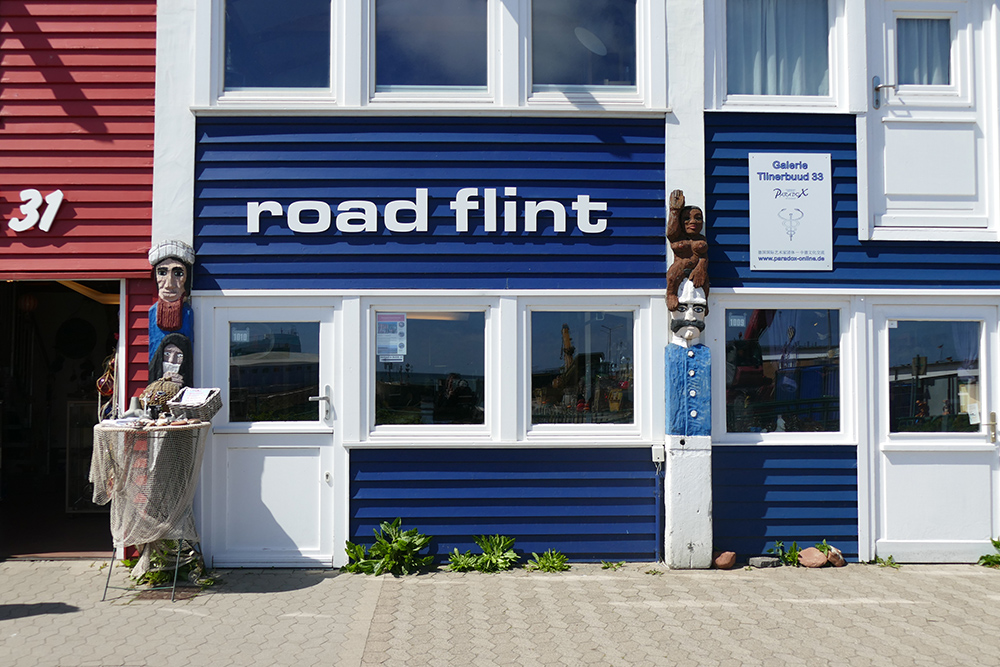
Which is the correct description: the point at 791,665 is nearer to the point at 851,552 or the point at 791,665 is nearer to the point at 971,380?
the point at 851,552

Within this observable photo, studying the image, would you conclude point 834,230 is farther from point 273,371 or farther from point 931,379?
point 273,371

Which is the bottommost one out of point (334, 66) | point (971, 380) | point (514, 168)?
point (971, 380)

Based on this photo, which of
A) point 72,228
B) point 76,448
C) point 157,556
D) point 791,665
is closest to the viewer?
point 791,665

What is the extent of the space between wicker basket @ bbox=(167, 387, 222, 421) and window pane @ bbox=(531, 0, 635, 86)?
3.68 meters


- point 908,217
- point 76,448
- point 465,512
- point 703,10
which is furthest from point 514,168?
point 76,448

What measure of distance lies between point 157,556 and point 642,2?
594 centimetres

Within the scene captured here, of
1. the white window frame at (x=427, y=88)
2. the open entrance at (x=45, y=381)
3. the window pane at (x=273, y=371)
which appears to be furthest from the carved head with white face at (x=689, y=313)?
the open entrance at (x=45, y=381)

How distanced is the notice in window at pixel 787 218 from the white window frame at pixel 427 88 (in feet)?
3.52

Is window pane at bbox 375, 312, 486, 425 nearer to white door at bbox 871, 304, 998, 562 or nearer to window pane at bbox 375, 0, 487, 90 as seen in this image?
window pane at bbox 375, 0, 487, 90

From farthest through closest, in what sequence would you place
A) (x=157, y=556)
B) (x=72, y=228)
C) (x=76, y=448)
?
1. (x=76, y=448)
2. (x=72, y=228)
3. (x=157, y=556)

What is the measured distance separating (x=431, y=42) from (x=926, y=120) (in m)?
4.33

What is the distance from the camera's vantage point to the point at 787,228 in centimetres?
604

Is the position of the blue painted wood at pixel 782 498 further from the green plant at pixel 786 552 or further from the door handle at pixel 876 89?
the door handle at pixel 876 89

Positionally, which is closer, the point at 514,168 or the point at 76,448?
the point at 514,168
